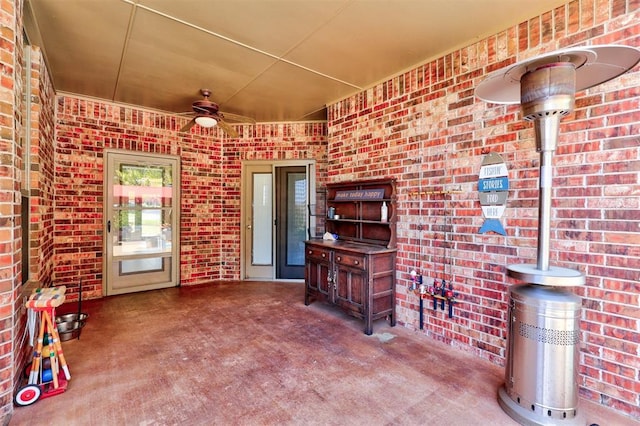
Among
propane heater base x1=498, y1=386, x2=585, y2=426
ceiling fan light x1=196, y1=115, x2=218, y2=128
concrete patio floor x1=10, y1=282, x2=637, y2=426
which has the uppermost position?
ceiling fan light x1=196, y1=115, x2=218, y2=128

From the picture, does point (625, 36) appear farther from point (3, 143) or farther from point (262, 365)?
point (3, 143)

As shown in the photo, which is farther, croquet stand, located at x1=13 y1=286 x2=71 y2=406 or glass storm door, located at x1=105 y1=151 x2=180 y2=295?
glass storm door, located at x1=105 y1=151 x2=180 y2=295

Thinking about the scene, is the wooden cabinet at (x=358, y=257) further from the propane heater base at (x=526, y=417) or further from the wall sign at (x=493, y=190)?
the propane heater base at (x=526, y=417)

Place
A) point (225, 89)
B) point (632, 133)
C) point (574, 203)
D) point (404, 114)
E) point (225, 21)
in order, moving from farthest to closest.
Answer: point (225, 89) → point (404, 114) → point (225, 21) → point (574, 203) → point (632, 133)

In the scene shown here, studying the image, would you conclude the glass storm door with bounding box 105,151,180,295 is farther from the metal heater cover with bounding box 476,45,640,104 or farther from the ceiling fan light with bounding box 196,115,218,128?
the metal heater cover with bounding box 476,45,640,104

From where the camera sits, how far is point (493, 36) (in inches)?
113

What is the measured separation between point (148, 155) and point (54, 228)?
66.3 inches

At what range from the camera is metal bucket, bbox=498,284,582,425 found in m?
1.94

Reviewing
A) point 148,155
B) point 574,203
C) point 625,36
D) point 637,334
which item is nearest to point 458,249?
point 574,203

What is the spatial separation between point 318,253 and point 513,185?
2.40 metres

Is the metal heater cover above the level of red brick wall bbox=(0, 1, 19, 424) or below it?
above

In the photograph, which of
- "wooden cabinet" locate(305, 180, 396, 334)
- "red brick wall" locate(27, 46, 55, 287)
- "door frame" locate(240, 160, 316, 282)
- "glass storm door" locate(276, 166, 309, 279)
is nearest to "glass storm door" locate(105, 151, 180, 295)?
"red brick wall" locate(27, 46, 55, 287)

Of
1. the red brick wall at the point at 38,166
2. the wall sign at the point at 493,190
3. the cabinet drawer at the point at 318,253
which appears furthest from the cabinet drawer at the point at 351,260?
the red brick wall at the point at 38,166

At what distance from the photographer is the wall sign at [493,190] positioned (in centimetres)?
277
